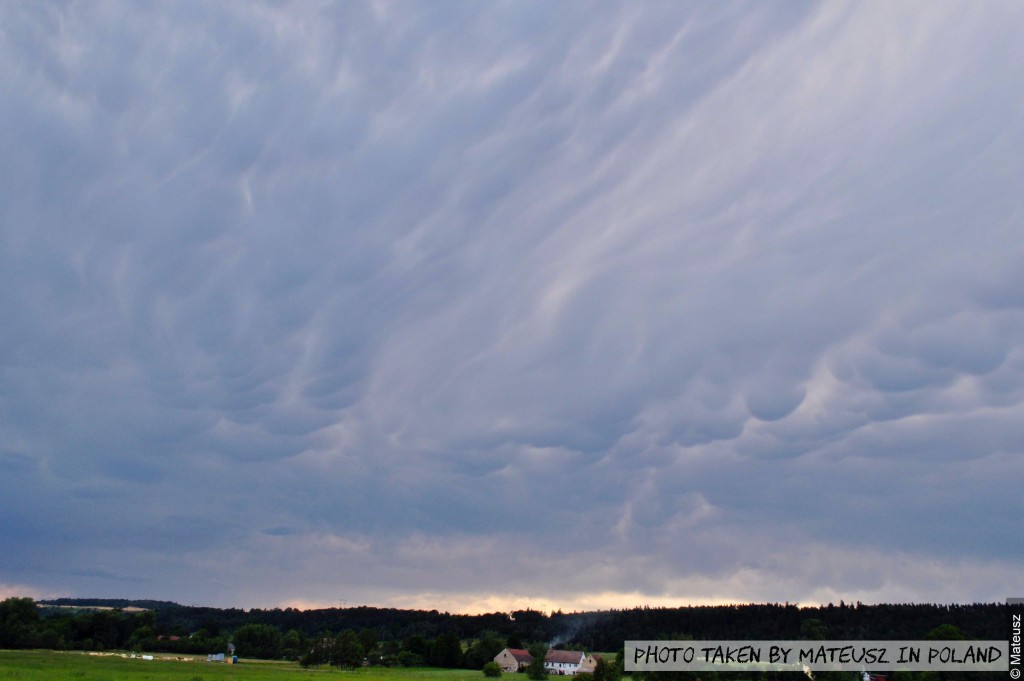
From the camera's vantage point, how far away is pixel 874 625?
7343 inches

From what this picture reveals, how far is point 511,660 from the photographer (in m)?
183

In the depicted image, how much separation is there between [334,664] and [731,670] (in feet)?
280

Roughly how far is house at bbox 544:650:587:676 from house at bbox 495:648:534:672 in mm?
4659

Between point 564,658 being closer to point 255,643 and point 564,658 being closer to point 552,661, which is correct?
point 552,661

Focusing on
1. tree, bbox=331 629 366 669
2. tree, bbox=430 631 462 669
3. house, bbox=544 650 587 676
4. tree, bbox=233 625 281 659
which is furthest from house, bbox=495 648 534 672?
tree, bbox=233 625 281 659

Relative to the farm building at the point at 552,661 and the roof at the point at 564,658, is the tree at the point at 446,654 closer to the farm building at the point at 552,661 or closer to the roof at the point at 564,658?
the farm building at the point at 552,661

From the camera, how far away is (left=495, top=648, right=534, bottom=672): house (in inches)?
7082

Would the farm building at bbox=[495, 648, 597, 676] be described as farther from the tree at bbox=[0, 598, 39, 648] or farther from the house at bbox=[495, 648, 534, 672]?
the tree at bbox=[0, 598, 39, 648]

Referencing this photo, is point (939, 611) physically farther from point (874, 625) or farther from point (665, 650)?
point (665, 650)

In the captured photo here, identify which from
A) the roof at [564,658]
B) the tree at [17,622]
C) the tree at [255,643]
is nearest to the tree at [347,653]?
the roof at [564,658]

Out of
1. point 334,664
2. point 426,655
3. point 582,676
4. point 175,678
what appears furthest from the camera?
point 426,655

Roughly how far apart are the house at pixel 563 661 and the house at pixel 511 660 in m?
4.66

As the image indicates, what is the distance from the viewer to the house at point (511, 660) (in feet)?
590

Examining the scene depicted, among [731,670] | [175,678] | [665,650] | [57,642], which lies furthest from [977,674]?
[57,642]
